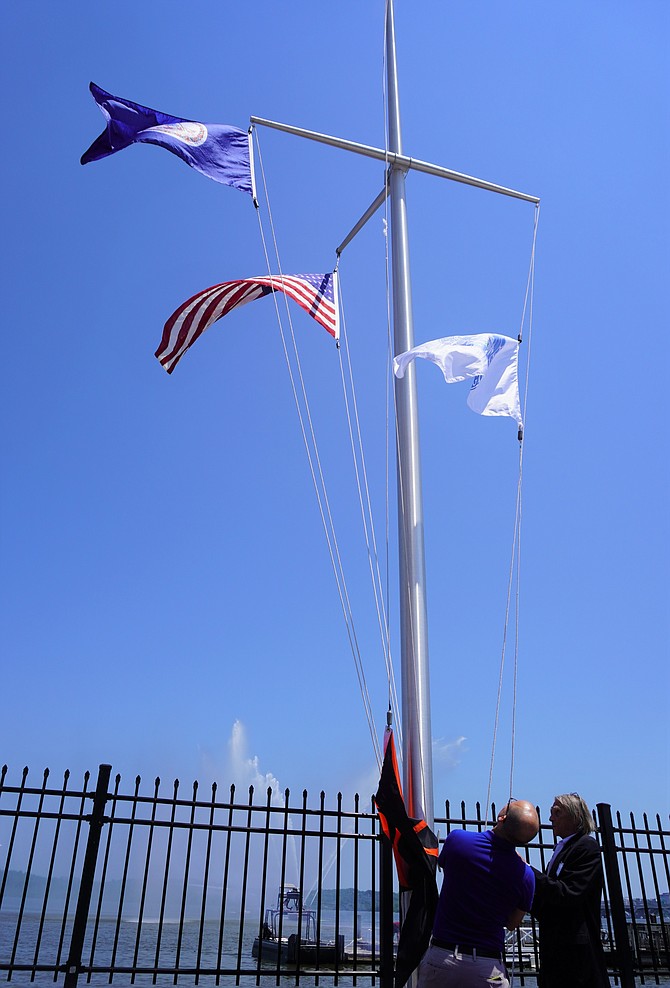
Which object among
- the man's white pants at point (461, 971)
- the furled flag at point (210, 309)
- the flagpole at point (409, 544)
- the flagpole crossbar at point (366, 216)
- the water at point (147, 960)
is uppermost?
the flagpole crossbar at point (366, 216)

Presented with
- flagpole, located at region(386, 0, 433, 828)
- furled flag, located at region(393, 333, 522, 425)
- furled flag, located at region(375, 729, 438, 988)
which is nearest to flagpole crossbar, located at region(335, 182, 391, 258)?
flagpole, located at region(386, 0, 433, 828)

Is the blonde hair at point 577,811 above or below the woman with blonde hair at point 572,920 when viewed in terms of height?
above

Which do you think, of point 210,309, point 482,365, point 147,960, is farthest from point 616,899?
point 147,960

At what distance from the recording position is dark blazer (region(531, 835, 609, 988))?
433 centimetres

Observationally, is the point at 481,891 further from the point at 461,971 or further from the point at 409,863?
the point at 409,863

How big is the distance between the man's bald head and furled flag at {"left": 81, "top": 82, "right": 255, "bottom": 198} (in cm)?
670

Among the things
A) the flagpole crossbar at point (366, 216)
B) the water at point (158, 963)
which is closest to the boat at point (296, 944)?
the water at point (158, 963)

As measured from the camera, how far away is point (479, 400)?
7.52 meters

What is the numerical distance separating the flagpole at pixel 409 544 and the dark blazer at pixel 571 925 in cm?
143

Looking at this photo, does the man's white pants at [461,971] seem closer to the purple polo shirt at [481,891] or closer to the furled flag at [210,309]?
the purple polo shirt at [481,891]

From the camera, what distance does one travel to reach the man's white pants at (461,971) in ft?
12.6

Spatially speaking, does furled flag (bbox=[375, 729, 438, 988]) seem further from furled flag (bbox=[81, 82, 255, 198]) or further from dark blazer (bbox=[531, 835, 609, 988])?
furled flag (bbox=[81, 82, 255, 198])

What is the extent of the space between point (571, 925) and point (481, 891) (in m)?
0.79

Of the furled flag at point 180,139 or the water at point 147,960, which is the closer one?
the water at point 147,960
